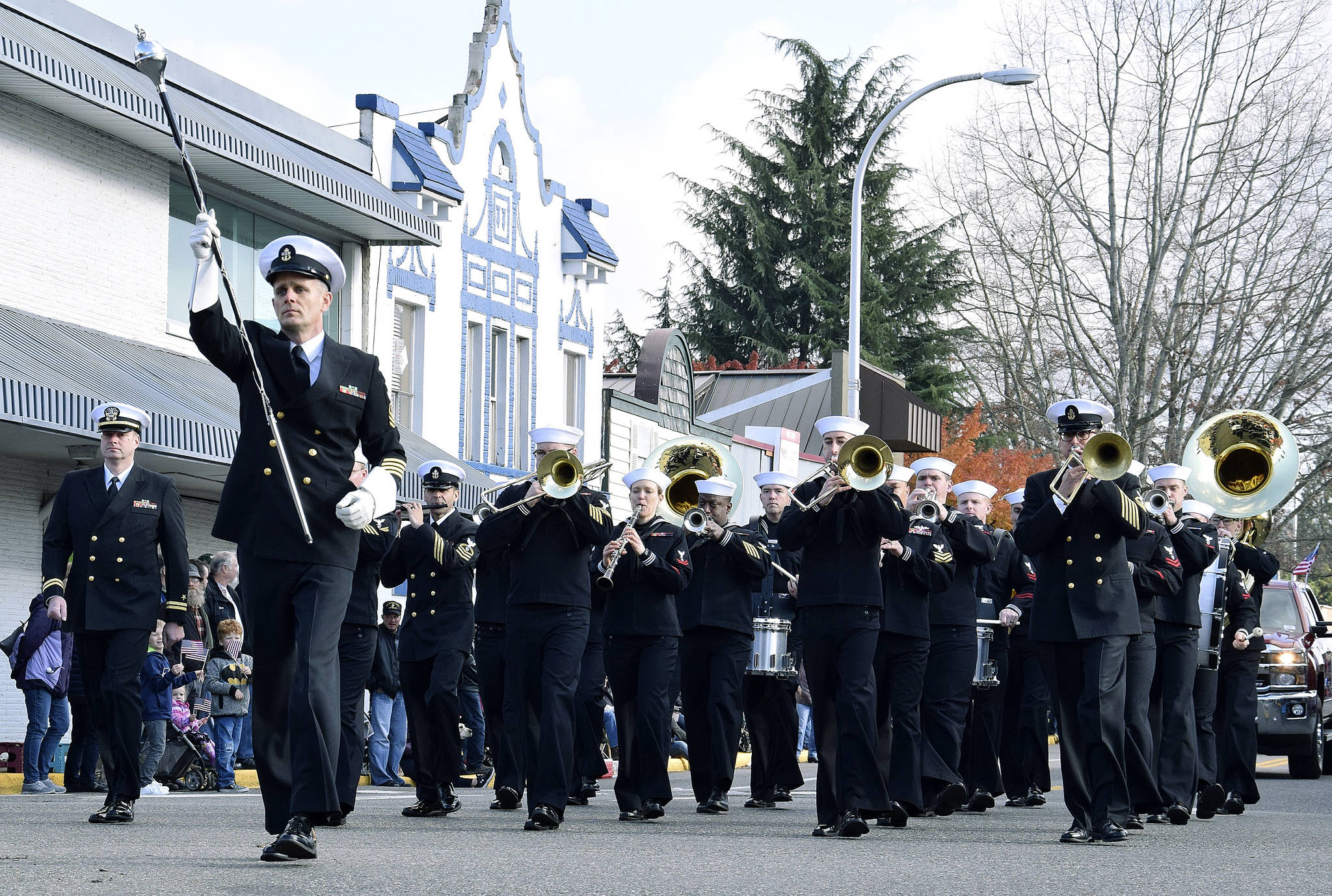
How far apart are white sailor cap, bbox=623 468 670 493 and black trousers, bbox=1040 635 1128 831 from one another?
2883mm

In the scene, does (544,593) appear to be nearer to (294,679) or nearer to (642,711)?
(642,711)

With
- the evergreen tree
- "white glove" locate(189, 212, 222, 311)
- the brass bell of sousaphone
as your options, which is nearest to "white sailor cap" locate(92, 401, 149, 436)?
"white glove" locate(189, 212, 222, 311)

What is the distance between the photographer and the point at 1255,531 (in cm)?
1411

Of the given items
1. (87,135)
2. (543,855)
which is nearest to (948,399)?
(87,135)

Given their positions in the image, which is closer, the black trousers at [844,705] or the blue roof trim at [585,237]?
the black trousers at [844,705]

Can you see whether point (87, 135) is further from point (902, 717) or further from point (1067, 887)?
point (1067, 887)

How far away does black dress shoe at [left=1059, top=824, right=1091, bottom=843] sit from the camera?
10.3 metres

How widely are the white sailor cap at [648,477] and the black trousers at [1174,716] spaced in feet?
10.6

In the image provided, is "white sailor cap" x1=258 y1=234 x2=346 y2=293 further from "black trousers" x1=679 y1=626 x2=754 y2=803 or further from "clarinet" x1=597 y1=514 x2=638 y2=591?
"black trousers" x1=679 y1=626 x2=754 y2=803

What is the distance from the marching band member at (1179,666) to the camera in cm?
1236

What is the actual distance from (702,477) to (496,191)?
15.0 meters

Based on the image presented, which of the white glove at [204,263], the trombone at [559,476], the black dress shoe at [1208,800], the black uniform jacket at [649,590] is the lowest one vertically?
the black dress shoe at [1208,800]

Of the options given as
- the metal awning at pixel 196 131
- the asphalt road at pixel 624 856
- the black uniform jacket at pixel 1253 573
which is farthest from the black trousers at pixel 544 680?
the metal awning at pixel 196 131

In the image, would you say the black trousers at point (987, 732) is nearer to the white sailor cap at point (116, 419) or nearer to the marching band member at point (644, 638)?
the marching band member at point (644, 638)
